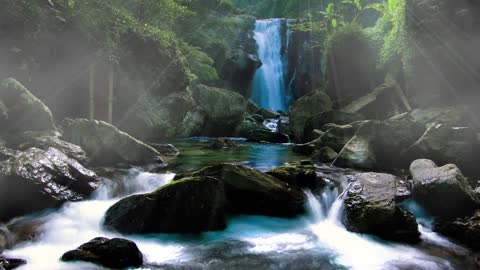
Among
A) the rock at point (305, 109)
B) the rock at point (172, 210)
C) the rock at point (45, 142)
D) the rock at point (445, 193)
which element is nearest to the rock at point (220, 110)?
the rock at point (305, 109)

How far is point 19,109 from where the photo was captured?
10.6m

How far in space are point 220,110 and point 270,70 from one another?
15.0m

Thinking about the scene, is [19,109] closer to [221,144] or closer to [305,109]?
[221,144]

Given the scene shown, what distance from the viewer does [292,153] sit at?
15984 millimetres

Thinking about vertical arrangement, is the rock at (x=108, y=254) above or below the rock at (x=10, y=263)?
above

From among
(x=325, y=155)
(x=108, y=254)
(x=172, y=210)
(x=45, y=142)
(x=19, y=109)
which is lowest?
(x=108, y=254)

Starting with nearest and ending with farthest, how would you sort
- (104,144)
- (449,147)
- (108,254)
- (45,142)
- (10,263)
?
Answer: (10,263), (108,254), (45,142), (449,147), (104,144)

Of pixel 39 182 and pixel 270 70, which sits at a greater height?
pixel 270 70

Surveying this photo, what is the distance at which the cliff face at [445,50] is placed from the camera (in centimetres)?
1353

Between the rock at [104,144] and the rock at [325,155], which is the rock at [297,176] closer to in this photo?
the rock at [325,155]

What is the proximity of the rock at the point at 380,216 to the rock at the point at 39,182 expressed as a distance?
591 centimetres

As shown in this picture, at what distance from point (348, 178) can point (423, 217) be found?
7.08ft

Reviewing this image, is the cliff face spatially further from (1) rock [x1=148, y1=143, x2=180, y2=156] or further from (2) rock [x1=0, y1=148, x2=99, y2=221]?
(2) rock [x1=0, y1=148, x2=99, y2=221]

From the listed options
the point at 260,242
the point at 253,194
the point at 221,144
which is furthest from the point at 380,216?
the point at 221,144
